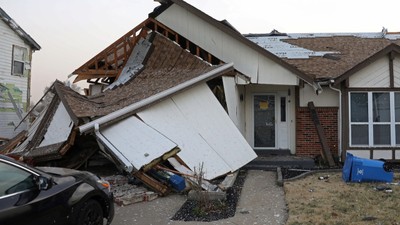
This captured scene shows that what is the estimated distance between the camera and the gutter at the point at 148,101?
28.4 feet

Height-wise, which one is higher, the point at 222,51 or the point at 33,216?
the point at 222,51

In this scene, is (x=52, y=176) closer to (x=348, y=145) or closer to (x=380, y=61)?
(x=348, y=145)

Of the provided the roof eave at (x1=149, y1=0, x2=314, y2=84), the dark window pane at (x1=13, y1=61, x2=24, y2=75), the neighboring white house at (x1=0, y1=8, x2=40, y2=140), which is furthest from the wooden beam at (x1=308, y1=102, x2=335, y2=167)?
the dark window pane at (x1=13, y1=61, x2=24, y2=75)

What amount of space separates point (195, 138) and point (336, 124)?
19.5 ft

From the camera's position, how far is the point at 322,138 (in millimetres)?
12578

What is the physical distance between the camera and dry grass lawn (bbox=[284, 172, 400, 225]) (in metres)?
6.11

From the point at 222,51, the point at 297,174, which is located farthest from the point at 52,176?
the point at 222,51

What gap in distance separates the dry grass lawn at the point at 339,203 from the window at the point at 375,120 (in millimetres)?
2926

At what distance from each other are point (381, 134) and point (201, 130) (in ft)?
20.8

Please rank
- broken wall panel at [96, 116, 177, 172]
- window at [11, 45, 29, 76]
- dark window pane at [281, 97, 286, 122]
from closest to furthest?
broken wall panel at [96, 116, 177, 172] < dark window pane at [281, 97, 286, 122] < window at [11, 45, 29, 76]

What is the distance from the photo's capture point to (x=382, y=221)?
5.98 metres

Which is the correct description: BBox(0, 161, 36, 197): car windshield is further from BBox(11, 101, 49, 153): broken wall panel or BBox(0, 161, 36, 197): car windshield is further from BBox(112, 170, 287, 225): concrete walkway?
BBox(11, 101, 49, 153): broken wall panel

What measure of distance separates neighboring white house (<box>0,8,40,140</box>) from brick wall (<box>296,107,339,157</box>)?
12636 millimetres

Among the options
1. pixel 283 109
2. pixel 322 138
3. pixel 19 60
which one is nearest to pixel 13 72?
pixel 19 60
